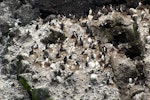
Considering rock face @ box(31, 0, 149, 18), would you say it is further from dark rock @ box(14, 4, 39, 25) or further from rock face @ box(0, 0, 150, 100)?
dark rock @ box(14, 4, 39, 25)

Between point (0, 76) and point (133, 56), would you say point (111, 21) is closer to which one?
point (133, 56)

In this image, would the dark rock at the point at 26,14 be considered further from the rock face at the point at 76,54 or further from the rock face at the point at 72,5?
the rock face at the point at 72,5

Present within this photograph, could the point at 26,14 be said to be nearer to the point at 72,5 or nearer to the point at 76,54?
the point at 72,5

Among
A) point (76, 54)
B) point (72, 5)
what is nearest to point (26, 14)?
point (72, 5)

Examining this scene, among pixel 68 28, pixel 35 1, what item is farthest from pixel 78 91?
pixel 35 1

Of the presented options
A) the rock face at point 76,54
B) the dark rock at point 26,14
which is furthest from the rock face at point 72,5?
the dark rock at point 26,14

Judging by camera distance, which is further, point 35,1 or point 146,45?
point 35,1

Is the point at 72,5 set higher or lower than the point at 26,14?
lower

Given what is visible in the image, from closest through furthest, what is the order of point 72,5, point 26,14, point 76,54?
1. point 76,54
2. point 72,5
3. point 26,14
